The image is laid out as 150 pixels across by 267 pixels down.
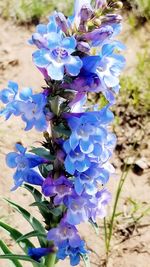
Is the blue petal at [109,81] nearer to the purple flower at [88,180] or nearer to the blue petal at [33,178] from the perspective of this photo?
the purple flower at [88,180]

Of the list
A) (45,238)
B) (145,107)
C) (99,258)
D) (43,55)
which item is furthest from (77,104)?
(145,107)

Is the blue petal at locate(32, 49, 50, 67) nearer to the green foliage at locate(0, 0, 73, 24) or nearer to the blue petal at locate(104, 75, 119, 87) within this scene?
the blue petal at locate(104, 75, 119, 87)

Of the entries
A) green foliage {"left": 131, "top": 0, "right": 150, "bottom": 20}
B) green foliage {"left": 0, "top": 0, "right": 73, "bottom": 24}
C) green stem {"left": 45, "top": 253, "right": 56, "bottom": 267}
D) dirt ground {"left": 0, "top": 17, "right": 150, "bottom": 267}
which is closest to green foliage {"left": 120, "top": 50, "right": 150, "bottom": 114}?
dirt ground {"left": 0, "top": 17, "right": 150, "bottom": 267}

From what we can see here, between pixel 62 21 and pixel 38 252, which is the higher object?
pixel 62 21

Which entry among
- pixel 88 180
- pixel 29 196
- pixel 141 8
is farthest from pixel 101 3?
pixel 141 8

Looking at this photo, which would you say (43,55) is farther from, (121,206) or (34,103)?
(121,206)

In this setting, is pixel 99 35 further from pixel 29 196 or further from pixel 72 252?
pixel 29 196
